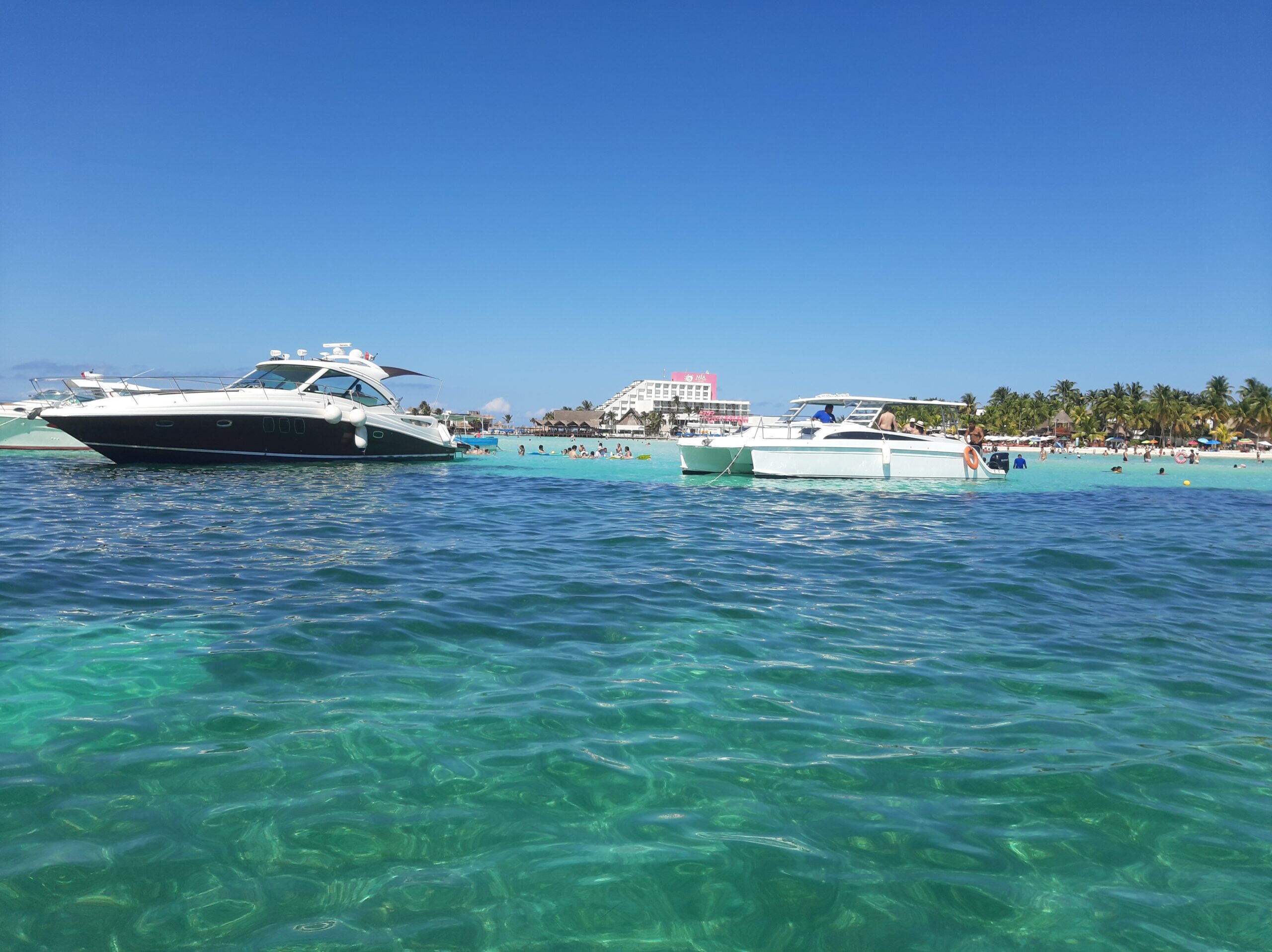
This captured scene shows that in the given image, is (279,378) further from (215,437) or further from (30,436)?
(30,436)

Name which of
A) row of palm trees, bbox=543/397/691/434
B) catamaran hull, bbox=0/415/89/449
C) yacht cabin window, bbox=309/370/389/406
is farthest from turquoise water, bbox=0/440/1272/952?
row of palm trees, bbox=543/397/691/434

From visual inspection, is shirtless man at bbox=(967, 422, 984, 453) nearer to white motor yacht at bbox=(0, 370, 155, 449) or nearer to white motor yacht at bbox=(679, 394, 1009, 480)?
white motor yacht at bbox=(679, 394, 1009, 480)

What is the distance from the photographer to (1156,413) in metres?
81.7

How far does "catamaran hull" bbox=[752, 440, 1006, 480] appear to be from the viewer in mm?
21188

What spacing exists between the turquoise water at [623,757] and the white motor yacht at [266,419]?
42.3 feet

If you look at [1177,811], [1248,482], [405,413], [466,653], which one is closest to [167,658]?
[466,653]

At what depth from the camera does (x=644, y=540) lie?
10141 millimetres

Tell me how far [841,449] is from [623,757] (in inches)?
736

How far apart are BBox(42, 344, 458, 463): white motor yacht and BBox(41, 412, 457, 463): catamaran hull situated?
0.8 inches

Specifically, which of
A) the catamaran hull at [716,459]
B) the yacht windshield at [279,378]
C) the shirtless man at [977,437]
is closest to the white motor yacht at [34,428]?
the yacht windshield at [279,378]

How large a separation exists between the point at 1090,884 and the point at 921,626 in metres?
3.21

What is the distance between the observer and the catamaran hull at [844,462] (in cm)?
2119

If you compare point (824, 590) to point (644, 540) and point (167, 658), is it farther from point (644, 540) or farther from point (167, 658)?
point (167, 658)

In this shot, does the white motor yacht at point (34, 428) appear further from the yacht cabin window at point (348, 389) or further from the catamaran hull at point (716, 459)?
the catamaran hull at point (716, 459)
